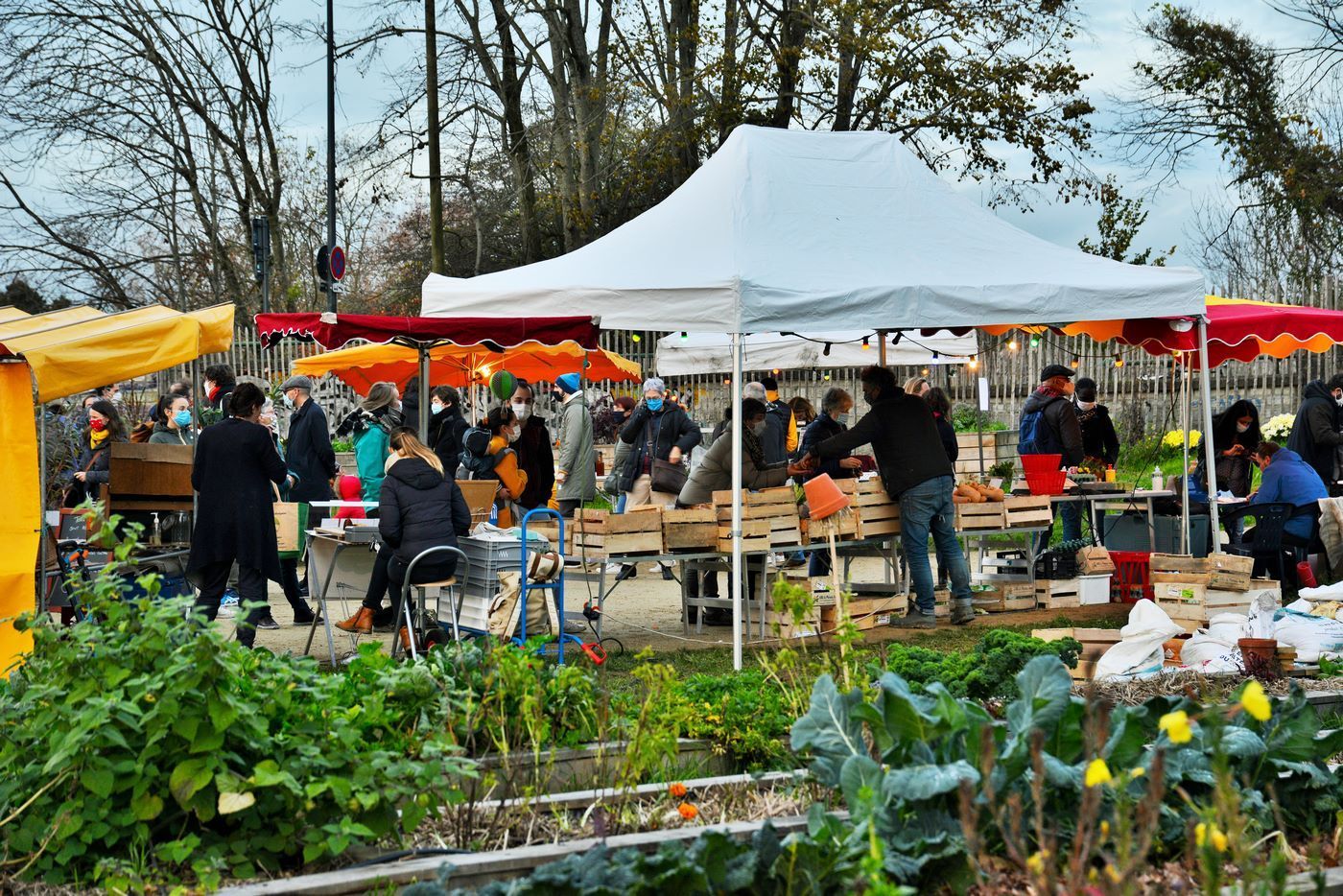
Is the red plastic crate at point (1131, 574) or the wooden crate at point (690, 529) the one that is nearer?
the wooden crate at point (690, 529)

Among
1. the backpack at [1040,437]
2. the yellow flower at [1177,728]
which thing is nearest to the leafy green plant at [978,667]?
the yellow flower at [1177,728]

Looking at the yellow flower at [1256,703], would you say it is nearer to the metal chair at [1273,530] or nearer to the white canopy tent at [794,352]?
the metal chair at [1273,530]

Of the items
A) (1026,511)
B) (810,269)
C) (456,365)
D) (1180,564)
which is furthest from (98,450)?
(1180,564)

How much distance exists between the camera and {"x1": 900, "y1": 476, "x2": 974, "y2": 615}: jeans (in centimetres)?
1032

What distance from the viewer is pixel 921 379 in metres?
13.8

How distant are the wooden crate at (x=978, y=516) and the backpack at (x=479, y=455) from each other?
153 inches

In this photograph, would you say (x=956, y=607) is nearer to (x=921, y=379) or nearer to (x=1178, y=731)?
(x=921, y=379)

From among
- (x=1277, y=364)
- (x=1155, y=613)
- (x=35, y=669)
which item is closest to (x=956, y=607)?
(x=1155, y=613)

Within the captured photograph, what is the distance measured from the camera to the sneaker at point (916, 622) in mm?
10477

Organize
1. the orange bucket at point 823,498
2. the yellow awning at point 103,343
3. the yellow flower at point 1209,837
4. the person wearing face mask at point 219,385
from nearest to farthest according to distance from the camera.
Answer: the yellow flower at point 1209,837, the yellow awning at point 103,343, the orange bucket at point 823,498, the person wearing face mask at point 219,385

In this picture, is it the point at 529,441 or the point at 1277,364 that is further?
the point at 1277,364

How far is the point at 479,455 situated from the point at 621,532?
2.74 meters

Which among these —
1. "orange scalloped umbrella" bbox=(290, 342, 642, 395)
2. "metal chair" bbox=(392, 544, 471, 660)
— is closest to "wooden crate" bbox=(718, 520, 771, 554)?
"metal chair" bbox=(392, 544, 471, 660)

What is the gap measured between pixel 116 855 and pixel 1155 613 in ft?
18.9
